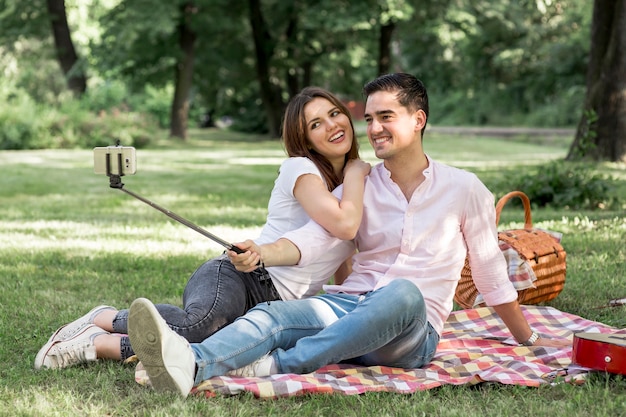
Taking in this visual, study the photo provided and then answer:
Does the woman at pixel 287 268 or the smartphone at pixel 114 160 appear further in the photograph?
the woman at pixel 287 268

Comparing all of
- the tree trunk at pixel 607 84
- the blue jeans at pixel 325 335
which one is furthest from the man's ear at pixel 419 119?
the tree trunk at pixel 607 84

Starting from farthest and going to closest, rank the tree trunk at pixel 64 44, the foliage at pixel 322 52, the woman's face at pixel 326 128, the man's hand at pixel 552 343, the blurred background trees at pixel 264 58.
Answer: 1. the tree trunk at pixel 64 44
2. the foliage at pixel 322 52
3. the blurred background trees at pixel 264 58
4. the man's hand at pixel 552 343
5. the woman's face at pixel 326 128

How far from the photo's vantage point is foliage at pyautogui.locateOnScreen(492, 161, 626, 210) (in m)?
7.85

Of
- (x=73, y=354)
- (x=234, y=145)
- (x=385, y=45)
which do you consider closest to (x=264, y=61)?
(x=234, y=145)

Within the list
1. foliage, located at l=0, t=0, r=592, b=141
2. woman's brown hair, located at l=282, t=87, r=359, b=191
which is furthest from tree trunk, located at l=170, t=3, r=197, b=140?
woman's brown hair, located at l=282, t=87, r=359, b=191

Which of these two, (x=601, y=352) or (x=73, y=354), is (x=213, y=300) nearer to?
(x=73, y=354)

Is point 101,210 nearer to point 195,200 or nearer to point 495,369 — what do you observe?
point 195,200

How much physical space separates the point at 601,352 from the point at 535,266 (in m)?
1.19

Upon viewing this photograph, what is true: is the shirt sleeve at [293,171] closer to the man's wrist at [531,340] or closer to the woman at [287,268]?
the woman at [287,268]

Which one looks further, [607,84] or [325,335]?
[607,84]

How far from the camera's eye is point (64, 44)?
73.0 feet

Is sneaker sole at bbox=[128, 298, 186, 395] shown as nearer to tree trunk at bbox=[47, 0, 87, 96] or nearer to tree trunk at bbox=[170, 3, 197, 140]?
tree trunk at bbox=[170, 3, 197, 140]

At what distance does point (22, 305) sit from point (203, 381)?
6.03 feet

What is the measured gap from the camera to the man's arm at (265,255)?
10.3 feet
